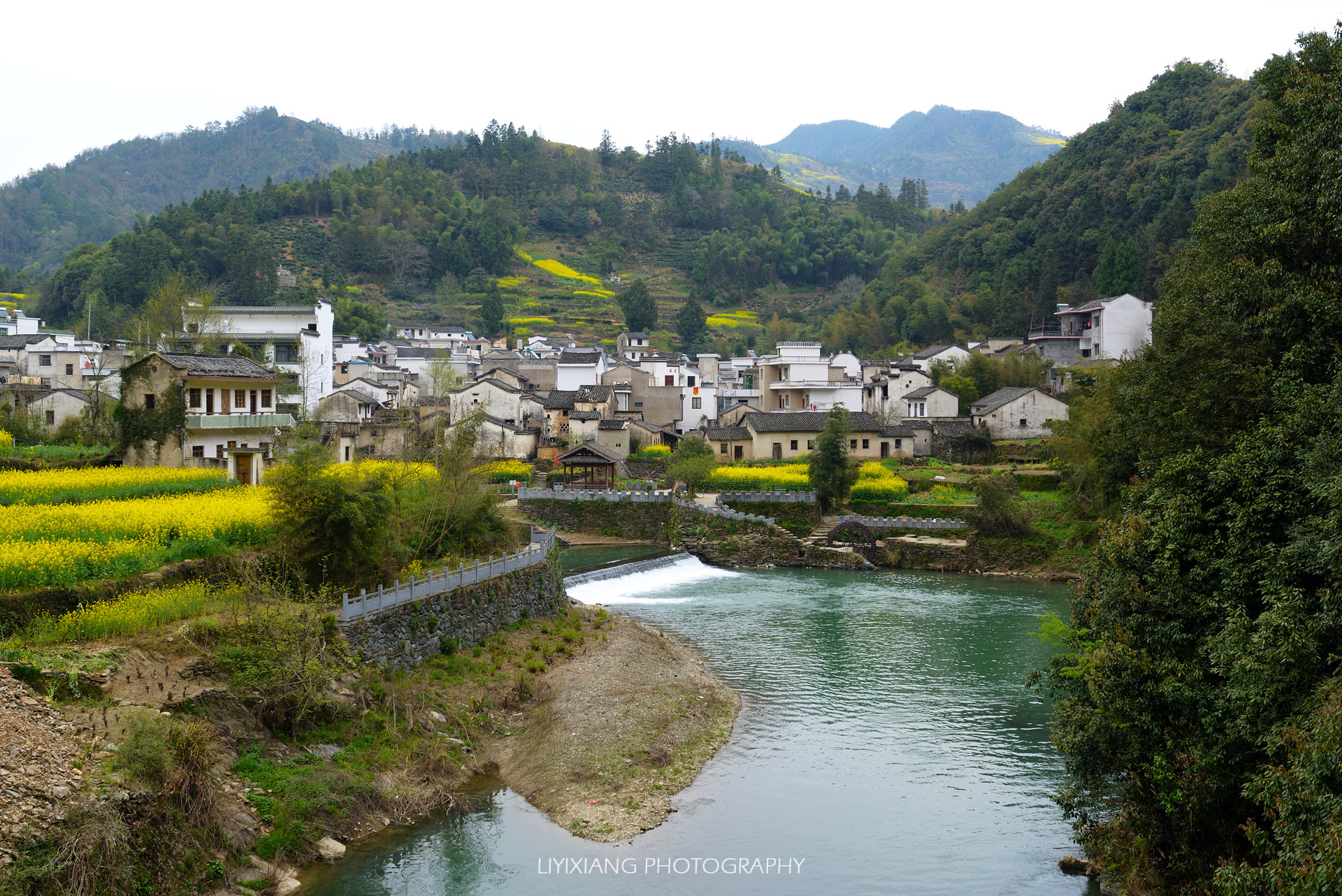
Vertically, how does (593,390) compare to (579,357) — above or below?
below

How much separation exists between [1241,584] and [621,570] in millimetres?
25370

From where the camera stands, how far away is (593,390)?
58.6 m

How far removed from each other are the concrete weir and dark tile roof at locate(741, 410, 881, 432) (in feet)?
48.5

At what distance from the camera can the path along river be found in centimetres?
1364

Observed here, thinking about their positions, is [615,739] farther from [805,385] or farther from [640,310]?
[640,310]

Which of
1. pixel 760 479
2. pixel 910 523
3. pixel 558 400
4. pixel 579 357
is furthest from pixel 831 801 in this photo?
pixel 579 357

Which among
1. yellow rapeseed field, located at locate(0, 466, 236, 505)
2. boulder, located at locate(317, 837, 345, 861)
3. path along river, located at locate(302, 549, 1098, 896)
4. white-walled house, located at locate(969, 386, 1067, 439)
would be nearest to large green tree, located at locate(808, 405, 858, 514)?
white-walled house, located at locate(969, 386, 1067, 439)

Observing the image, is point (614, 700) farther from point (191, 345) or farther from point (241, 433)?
point (191, 345)

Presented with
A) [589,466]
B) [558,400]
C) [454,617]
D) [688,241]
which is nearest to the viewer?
[454,617]

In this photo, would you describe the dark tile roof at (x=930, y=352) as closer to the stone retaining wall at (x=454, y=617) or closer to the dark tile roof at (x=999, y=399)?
the dark tile roof at (x=999, y=399)

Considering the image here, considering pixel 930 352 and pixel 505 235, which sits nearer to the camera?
pixel 930 352

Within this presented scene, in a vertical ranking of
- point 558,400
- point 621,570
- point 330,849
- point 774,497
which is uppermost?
point 558,400

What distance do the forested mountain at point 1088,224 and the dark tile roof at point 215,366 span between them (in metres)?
60.7

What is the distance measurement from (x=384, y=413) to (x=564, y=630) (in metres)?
30.8
